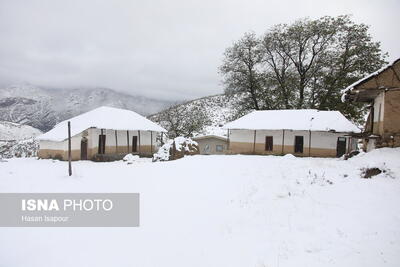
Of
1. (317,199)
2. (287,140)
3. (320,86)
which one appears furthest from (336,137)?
(317,199)

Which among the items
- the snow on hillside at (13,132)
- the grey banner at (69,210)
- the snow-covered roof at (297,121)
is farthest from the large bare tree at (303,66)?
the snow on hillside at (13,132)

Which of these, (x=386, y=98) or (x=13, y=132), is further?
(x=13, y=132)

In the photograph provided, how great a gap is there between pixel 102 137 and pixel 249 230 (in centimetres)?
2593

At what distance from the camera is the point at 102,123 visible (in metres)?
29.2

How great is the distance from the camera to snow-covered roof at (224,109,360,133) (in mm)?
25047

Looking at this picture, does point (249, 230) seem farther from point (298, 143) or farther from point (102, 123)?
point (102, 123)

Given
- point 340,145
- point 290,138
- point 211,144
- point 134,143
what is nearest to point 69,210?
point 290,138

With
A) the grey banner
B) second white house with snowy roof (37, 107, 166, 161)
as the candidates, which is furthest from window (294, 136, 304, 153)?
the grey banner

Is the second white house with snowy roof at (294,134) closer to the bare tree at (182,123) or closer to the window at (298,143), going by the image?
the window at (298,143)

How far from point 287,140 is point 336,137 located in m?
4.50

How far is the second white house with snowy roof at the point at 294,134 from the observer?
83.7ft

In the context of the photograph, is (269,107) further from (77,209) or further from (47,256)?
(47,256)

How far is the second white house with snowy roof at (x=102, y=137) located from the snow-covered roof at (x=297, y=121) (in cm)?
1146

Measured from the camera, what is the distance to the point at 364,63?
2656 centimetres
